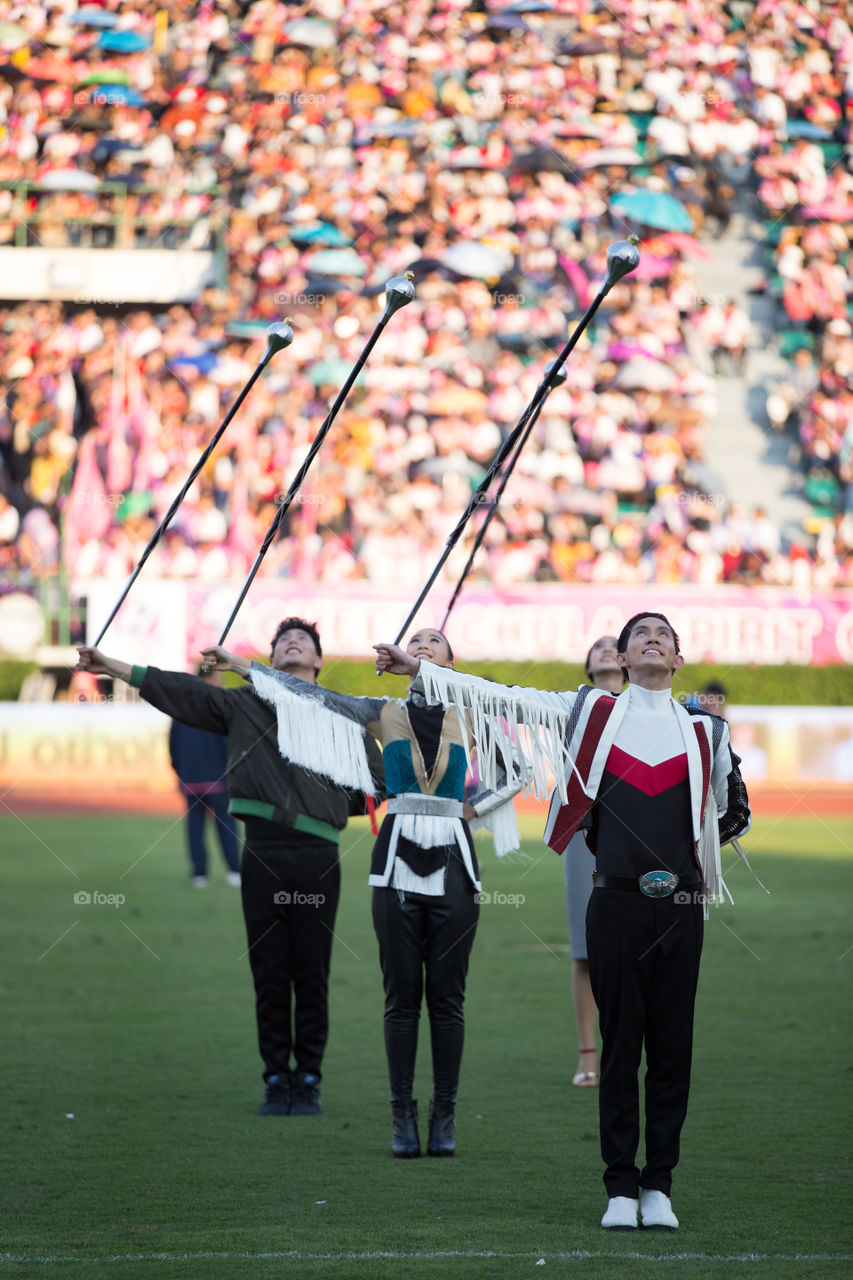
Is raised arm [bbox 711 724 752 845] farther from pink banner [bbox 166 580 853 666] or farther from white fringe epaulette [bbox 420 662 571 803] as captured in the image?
pink banner [bbox 166 580 853 666]

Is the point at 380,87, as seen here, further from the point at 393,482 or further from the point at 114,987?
the point at 114,987

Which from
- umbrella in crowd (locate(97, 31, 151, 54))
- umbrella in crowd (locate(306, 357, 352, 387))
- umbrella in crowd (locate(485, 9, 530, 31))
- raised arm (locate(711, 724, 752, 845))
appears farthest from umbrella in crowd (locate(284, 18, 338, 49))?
raised arm (locate(711, 724, 752, 845))

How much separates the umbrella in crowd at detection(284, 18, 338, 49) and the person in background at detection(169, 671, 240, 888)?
1624 centimetres

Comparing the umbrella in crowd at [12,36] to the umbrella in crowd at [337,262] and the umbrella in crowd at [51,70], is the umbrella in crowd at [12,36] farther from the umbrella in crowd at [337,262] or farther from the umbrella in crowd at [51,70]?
the umbrella in crowd at [337,262]

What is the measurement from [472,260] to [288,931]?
1889 cm

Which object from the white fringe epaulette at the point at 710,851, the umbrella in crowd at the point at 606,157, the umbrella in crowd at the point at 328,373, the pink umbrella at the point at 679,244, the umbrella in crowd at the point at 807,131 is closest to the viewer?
the white fringe epaulette at the point at 710,851

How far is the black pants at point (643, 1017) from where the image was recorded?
16.4ft

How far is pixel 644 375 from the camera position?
78.6 ft

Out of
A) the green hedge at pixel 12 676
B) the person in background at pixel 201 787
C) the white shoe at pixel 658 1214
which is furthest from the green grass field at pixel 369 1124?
the green hedge at pixel 12 676

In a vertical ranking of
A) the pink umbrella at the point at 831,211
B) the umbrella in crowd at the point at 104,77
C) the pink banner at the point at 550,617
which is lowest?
the pink banner at the point at 550,617

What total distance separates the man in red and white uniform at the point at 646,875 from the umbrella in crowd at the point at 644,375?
19.2 metres

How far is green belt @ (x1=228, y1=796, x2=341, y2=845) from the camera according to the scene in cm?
663

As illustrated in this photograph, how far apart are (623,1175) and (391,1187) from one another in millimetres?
904

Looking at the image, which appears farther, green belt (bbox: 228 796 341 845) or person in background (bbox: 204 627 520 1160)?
green belt (bbox: 228 796 341 845)
